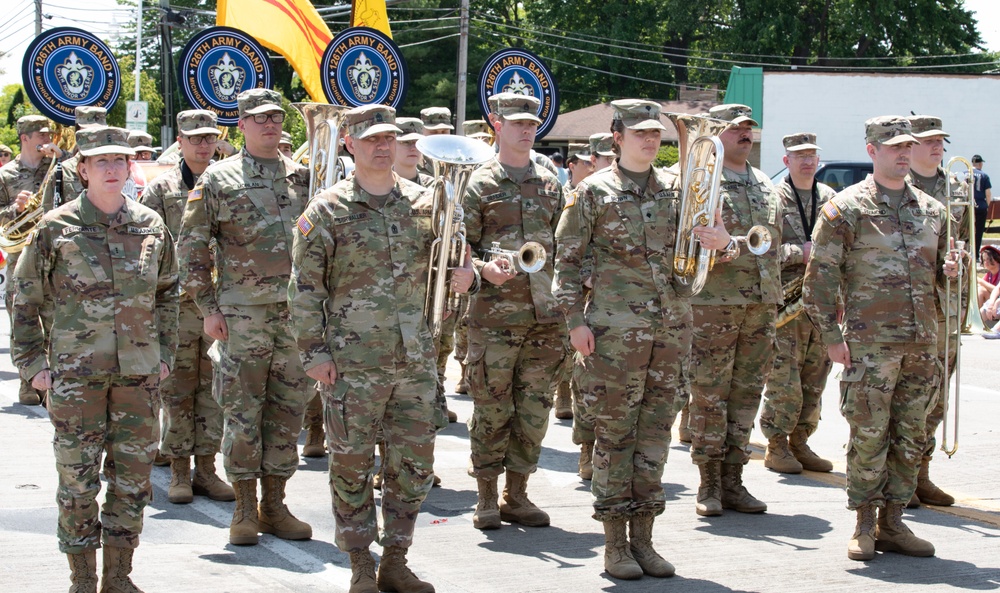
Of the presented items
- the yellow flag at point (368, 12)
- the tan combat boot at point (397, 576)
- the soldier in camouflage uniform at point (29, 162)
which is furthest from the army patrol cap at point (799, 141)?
the yellow flag at point (368, 12)

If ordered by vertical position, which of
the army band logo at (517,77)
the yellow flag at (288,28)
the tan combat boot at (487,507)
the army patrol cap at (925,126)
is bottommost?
the tan combat boot at (487,507)

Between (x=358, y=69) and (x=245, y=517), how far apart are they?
7.69 meters

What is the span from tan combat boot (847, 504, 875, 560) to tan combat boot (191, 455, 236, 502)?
12.8ft

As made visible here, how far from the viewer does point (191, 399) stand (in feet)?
26.9

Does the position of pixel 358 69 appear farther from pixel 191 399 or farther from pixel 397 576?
pixel 397 576

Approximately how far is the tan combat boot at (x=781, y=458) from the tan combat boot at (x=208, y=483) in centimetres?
393

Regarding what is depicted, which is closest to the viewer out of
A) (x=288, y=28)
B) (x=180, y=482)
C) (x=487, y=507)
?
(x=487, y=507)

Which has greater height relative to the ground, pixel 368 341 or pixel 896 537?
pixel 368 341

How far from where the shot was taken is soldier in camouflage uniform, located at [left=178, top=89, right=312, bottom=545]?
23.6 ft

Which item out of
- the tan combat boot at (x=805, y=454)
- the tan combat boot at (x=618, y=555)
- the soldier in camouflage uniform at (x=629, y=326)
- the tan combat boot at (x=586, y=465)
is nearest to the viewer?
the tan combat boot at (x=618, y=555)

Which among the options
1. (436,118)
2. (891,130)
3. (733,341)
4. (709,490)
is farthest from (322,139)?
(891,130)

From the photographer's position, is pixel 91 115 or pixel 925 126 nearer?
pixel 925 126

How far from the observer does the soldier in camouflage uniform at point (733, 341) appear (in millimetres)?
7941

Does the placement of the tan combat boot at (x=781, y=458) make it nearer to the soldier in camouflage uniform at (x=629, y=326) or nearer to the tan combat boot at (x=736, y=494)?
the tan combat boot at (x=736, y=494)
